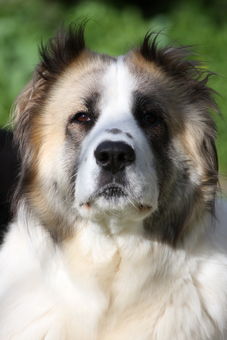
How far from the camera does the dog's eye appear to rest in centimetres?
402

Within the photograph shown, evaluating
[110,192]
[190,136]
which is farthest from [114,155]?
[190,136]

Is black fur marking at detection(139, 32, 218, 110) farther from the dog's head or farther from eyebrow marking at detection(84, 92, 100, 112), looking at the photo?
eyebrow marking at detection(84, 92, 100, 112)

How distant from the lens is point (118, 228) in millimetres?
3938

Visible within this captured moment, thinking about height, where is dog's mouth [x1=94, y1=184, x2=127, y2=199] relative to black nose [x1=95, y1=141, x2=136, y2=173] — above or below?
below

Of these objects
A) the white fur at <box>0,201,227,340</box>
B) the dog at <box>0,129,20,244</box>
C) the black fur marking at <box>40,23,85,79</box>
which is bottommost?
the white fur at <box>0,201,227,340</box>

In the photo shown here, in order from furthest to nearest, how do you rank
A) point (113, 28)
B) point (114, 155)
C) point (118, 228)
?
point (113, 28), point (118, 228), point (114, 155)

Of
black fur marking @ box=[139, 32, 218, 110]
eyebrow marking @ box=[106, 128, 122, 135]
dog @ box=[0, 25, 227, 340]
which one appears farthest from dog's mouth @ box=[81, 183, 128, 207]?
black fur marking @ box=[139, 32, 218, 110]

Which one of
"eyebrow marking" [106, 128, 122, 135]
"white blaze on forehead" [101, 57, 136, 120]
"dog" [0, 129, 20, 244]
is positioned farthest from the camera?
"dog" [0, 129, 20, 244]

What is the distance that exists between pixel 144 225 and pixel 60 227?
0.48 m

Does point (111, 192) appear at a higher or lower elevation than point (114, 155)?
lower

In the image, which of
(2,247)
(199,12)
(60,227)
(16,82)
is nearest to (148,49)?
(60,227)

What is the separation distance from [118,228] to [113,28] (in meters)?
7.70

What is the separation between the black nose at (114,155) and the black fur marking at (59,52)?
0.85m

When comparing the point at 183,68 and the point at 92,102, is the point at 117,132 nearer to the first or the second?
the point at 92,102
